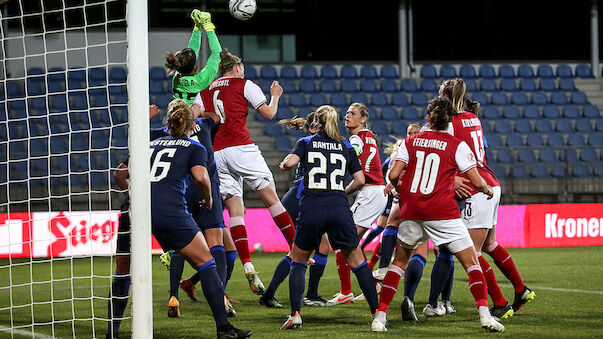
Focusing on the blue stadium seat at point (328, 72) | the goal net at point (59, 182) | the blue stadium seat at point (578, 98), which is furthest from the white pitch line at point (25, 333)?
the blue stadium seat at point (578, 98)

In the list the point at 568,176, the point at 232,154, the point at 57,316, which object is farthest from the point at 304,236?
the point at 568,176

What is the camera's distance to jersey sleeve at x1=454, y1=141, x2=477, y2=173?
6379 mm

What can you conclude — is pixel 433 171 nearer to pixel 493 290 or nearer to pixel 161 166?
pixel 493 290

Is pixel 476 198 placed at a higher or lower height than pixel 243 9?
lower

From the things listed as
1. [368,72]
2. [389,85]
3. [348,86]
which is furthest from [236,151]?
[368,72]

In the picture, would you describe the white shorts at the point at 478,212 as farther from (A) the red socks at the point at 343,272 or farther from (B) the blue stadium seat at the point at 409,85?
(B) the blue stadium seat at the point at 409,85

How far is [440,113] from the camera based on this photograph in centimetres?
645

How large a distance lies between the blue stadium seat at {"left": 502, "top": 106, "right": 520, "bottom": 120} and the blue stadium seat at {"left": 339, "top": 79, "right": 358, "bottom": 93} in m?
3.71

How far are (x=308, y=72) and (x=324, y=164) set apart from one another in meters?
15.3

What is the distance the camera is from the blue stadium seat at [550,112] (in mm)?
21453

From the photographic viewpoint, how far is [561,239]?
16.4m

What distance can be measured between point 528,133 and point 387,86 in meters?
3.63

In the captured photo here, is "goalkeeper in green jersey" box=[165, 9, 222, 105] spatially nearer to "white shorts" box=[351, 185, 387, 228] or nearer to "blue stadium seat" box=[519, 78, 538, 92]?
"white shorts" box=[351, 185, 387, 228]

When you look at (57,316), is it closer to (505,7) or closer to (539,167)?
(539,167)
